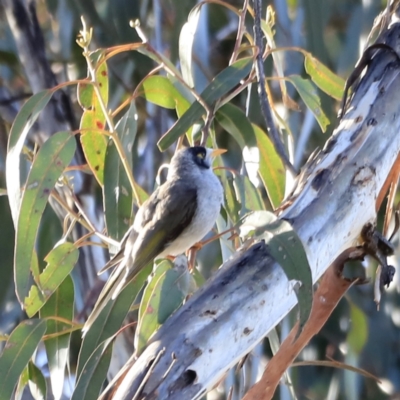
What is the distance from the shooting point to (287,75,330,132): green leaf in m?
1.93

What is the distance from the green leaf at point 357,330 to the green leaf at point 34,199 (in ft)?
4.77

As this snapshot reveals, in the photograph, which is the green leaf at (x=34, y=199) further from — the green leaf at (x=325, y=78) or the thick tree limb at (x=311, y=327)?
the green leaf at (x=325, y=78)

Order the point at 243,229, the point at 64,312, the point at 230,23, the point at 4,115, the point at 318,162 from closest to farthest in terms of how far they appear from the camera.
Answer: the point at 243,229, the point at 318,162, the point at 64,312, the point at 4,115, the point at 230,23

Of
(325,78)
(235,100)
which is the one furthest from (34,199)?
(235,100)

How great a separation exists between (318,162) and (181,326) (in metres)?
0.50

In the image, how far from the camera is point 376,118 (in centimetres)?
164

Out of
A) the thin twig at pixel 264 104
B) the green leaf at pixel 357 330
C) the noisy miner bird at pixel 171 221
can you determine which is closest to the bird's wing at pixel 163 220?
the noisy miner bird at pixel 171 221

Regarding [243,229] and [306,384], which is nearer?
[243,229]

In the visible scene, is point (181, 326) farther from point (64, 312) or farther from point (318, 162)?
point (64, 312)

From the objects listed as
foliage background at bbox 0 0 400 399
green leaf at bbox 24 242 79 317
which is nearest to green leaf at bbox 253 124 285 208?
green leaf at bbox 24 242 79 317

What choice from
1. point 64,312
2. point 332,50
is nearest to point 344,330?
point 332,50

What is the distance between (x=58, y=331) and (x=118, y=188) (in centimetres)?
41

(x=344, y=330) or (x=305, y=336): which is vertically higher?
(x=305, y=336)

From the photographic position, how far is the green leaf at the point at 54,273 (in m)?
1.80
